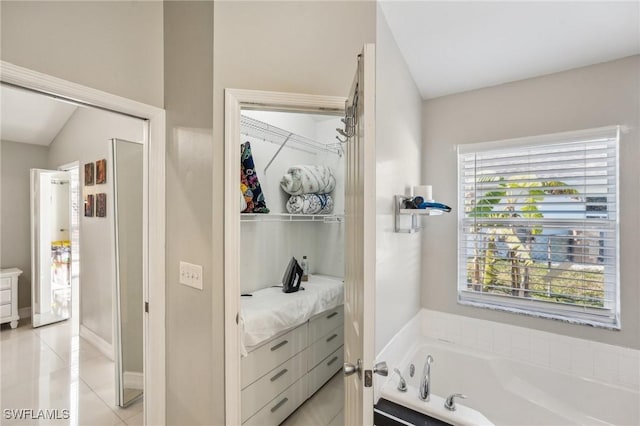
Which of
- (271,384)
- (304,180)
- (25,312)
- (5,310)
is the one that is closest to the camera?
(271,384)

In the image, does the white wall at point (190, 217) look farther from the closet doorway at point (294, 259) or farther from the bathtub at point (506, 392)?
the bathtub at point (506, 392)

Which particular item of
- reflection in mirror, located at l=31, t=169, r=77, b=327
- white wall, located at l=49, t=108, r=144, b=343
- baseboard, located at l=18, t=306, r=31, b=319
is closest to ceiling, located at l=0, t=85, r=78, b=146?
white wall, located at l=49, t=108, r=144, b=343

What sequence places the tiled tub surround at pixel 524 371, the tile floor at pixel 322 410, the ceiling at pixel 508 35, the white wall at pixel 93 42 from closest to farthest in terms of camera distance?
1. the white wall at pixel 93 42
2. the ceiling at pixel 508 35
3. the tiled tub surround at pixel 524 371
4. the tile floor at pixel 322 410

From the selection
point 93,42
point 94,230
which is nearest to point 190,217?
point 93,42

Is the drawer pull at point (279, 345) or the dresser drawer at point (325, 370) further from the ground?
the drawer pull at point (279, 345)

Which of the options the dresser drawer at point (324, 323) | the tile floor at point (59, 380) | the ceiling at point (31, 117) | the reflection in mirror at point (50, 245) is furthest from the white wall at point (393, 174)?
the reflection in mirror at point (50, 245)

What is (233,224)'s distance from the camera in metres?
1.27

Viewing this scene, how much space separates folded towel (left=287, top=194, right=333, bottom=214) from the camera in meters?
2.38

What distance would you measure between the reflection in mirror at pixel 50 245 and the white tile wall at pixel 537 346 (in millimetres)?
3503

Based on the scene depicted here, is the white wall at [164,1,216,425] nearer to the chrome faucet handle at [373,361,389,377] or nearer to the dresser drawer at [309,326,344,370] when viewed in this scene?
the chrome faucet handle at [373,361,389,377]

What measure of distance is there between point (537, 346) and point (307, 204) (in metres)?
2.01

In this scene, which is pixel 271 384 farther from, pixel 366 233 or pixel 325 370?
pixel 366 233

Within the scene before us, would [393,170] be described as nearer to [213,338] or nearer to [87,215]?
[213,338]

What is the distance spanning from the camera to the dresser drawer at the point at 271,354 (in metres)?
1.61
